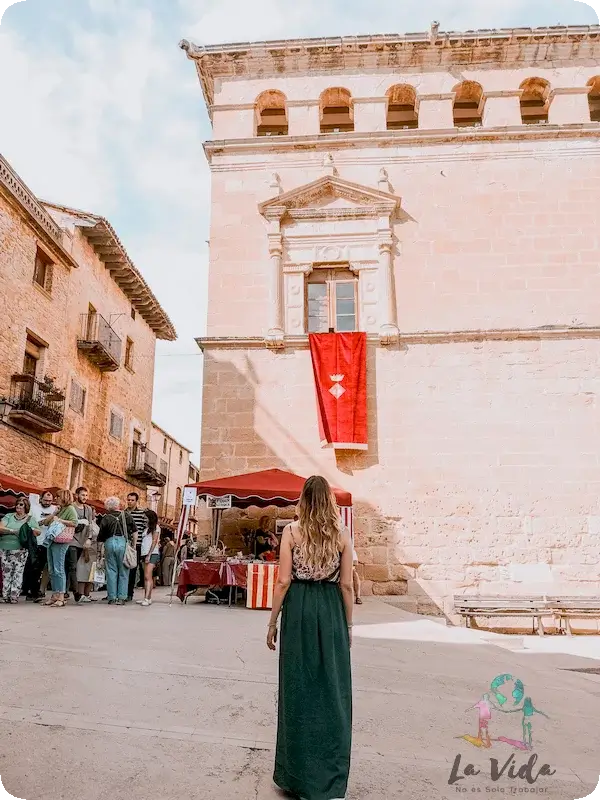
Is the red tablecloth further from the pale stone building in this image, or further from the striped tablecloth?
the pale stone building

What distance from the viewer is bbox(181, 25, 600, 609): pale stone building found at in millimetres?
12086

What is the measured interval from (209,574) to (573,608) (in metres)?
6.17

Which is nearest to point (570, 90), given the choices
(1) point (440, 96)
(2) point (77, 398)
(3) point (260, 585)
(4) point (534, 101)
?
(4) point (534, 101)

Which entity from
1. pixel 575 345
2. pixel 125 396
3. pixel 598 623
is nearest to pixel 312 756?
pixel 598 623

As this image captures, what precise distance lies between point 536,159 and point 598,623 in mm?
9391

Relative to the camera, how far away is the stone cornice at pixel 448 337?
42.0ft

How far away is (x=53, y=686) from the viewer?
443cm

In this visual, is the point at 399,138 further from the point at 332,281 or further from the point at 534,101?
the point at 332,281

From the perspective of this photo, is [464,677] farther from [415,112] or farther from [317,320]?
[415,112]

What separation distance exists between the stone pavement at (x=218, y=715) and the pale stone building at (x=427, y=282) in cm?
477

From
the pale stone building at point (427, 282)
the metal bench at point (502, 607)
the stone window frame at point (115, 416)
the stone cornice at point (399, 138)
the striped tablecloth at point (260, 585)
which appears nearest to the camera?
the striped tablecloth at point (260, 585)

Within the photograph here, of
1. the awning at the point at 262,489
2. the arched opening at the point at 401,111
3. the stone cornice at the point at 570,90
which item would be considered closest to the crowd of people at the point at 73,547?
the awning at the point at 262,489

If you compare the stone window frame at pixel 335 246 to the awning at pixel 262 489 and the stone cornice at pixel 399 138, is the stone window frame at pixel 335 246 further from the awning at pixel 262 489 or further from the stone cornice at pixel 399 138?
the awning at pixel 262 489

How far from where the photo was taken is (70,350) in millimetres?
20578
